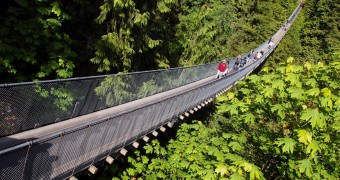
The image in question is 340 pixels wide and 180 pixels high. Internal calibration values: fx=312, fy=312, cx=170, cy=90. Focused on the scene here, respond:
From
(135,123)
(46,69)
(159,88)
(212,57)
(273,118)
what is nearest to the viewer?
(273,118)

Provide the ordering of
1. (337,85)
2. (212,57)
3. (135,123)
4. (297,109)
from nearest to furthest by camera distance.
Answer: (337,85) → (297,109) → (135,123) → (212,57)

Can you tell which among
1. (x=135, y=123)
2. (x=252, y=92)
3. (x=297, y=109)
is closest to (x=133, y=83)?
(x=135, y=123)

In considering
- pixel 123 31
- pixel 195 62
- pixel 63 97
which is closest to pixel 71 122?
pixel 63 97

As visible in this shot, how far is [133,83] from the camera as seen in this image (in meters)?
10.6

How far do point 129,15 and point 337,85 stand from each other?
397 inches

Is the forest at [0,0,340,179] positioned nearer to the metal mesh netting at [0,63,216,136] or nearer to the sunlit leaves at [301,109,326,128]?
the sunlit leaves at [301,109,326,128]

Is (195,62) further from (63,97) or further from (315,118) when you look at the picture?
(315,118)

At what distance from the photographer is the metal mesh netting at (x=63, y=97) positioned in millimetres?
6148

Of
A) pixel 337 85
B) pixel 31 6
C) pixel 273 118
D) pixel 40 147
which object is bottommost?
pixel 40 147

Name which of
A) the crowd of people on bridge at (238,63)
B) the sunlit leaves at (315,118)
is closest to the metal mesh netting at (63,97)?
the sunlit leaves at (315,118)

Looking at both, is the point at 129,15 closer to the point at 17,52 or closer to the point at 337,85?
the point at 17,52

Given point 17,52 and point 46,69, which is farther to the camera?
point 46,69

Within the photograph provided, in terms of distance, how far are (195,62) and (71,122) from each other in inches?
762

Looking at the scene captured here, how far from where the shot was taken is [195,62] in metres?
26.4
